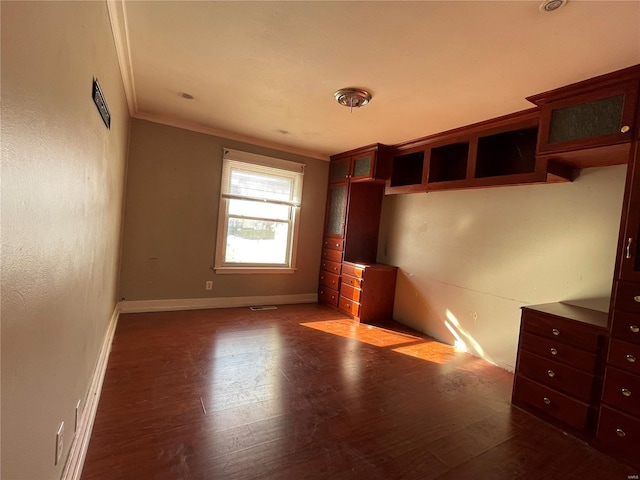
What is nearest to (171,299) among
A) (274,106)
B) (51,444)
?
(274,106)

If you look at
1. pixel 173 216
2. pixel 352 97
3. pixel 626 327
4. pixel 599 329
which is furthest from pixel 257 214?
pixel 626 327

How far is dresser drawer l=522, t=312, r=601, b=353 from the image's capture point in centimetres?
190

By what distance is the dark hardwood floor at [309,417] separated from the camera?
1533mm

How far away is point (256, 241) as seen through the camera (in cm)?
438

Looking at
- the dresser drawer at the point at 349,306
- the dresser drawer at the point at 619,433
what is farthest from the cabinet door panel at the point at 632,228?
the dresser drawer at the point at 349,306

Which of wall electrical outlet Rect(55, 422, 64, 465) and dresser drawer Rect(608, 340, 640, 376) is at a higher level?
dresser drawer Rect(608, 340, 640, 376)

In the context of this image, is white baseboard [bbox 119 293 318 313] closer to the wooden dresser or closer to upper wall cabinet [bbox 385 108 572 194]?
upper wall cabinet [bbox 385 108 572 194]

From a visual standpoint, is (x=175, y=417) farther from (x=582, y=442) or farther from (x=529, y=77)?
(x=529, y=77)

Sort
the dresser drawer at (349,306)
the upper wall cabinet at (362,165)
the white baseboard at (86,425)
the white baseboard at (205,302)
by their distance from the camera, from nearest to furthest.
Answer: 1. the white baseboard at (86,425)
2. the white baseboard at (205,302)
3. the upper wall cabinet at (362,165)
4. the dresser drawer at (349,306)

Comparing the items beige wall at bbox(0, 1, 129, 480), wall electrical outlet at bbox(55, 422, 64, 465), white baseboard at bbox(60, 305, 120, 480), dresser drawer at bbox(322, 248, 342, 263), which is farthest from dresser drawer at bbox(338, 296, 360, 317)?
wall electrical outlet at bbox(55, 422, 64, 465)

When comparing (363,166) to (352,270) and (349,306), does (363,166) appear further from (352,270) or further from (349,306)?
(349,306)

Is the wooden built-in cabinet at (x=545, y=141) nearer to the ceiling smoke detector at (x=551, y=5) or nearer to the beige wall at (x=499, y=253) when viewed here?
the beige wall at (x=499, y=253)

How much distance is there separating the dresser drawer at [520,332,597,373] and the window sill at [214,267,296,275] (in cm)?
312

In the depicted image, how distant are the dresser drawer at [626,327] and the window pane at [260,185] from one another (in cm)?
372
